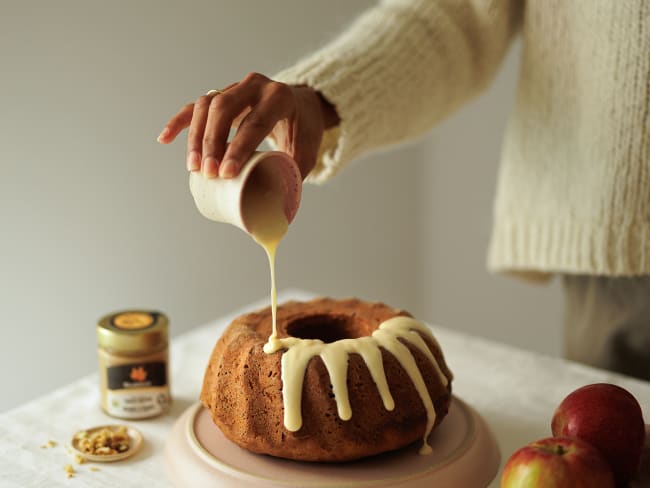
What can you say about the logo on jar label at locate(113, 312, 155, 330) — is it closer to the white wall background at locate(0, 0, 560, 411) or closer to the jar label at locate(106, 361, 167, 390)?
the jar label at locate(106, 361, 167, 390)

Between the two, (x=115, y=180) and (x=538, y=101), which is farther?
(x=115, y=180)

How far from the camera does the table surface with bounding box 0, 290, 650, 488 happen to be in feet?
3.08

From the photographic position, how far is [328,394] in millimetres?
865

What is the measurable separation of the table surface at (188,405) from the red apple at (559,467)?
0.17 m

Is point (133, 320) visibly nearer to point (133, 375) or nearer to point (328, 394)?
point (133, 375)

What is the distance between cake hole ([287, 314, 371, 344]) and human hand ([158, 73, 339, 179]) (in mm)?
213

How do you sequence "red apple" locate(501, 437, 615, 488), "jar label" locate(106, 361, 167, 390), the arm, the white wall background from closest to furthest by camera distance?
"red apple" locate(501, 437, 615, 488), the arm, "jar label" locate(106, 361, 167, 390), the white wall background

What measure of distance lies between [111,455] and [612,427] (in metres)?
0.59

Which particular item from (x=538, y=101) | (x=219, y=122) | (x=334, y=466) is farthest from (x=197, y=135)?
(x=538, y=101)

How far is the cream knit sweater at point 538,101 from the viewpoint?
110 cm

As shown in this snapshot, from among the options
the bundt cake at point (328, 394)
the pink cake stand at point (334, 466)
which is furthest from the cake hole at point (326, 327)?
the pink cake stand at point (334, 466)

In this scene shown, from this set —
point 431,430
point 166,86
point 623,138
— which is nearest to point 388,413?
point 431,430

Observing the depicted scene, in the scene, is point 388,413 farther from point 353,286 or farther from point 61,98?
point 353,286

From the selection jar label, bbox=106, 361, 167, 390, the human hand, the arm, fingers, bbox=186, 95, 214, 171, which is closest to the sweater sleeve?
the arm
